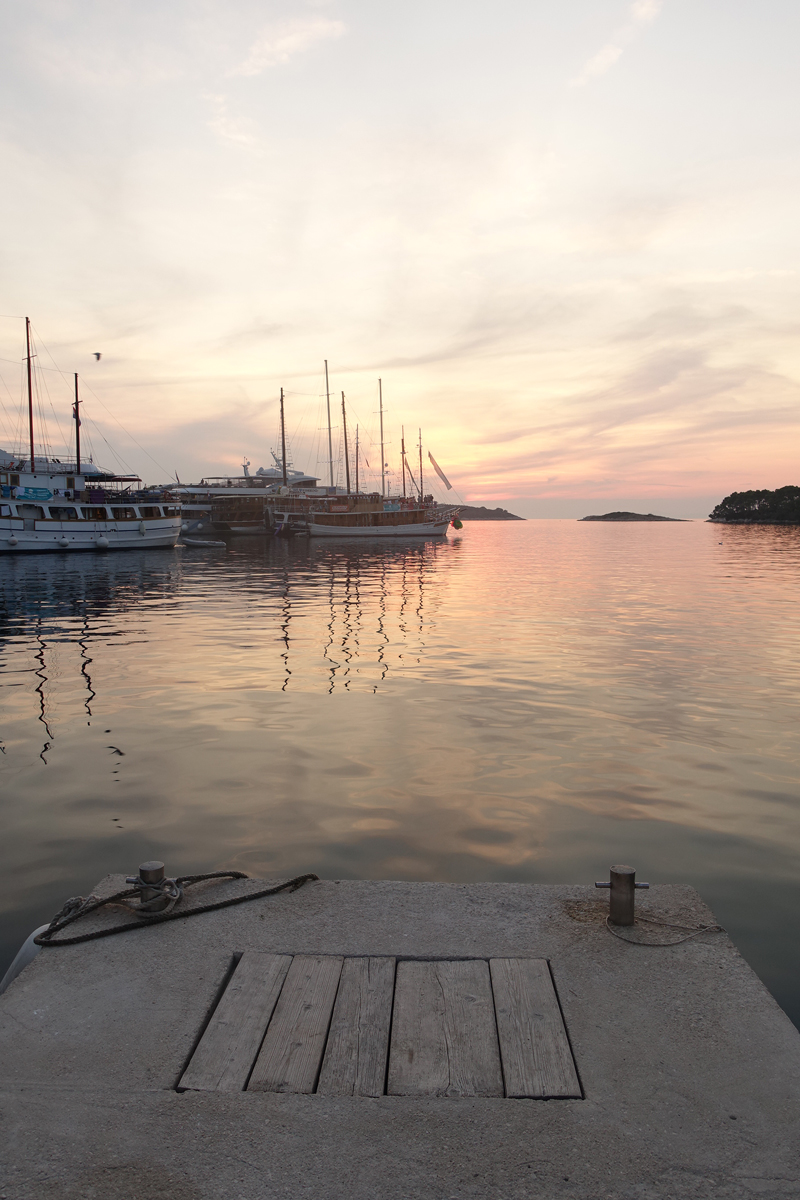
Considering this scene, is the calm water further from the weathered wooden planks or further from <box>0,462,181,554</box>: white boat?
<box>0,462,181,554</box>: white boat

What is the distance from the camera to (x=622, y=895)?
13.3ft

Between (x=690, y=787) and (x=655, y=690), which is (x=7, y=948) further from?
(x=655, y=690)

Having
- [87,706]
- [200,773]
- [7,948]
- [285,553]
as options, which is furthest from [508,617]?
[285,553]

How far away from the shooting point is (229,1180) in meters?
2.51

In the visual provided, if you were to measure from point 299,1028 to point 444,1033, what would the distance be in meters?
0.65

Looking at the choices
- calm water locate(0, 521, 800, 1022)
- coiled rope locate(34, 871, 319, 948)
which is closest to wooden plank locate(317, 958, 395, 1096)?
coiled rope locate(34, 871, 319, 948)

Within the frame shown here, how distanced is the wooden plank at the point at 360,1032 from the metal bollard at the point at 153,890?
47.6 inches

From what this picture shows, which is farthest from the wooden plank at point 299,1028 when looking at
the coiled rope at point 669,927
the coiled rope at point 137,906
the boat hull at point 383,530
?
the boat hull at point 383,530

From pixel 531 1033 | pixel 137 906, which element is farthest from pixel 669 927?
pixel 137 906

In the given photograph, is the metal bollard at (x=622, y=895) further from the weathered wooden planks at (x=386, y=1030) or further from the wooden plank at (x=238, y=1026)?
the wooden plank at (x=238, y=1026)

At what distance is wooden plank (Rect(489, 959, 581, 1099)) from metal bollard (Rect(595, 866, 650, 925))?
0.58m

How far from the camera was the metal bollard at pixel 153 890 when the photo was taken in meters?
4.25

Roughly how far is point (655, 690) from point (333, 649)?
6982mm

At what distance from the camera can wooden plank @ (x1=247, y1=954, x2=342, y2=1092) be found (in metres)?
3.01
